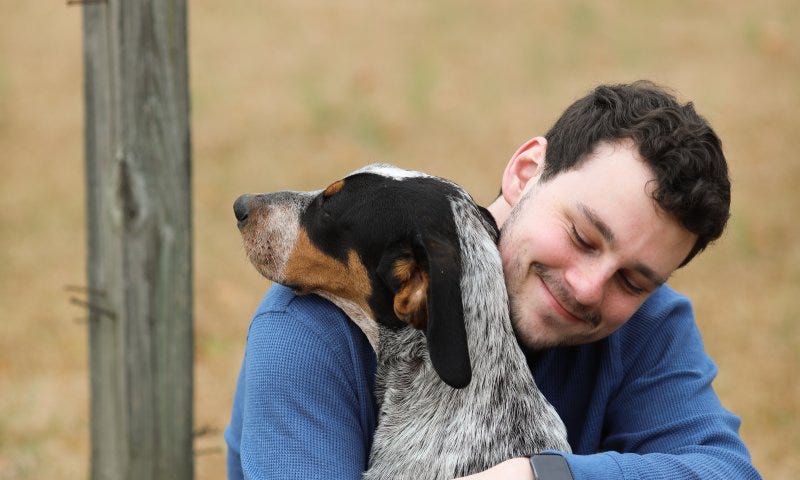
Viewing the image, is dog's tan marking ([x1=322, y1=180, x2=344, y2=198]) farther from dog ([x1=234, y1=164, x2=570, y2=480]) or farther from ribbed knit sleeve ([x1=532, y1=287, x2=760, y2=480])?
ribbed knit sleeve ([x1=532, y1=287, x2=760, y2=480])

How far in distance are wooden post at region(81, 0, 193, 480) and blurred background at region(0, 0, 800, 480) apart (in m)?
1.48

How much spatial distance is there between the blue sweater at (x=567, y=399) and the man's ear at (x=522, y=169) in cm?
52

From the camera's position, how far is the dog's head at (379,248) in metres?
2.82

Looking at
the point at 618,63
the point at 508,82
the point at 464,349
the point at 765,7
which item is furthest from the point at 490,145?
the point at 464,349

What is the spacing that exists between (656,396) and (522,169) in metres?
0.85

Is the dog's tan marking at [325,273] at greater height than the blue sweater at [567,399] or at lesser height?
greater

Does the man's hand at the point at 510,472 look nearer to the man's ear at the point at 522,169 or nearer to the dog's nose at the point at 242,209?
the man's ear at the point at 522,169

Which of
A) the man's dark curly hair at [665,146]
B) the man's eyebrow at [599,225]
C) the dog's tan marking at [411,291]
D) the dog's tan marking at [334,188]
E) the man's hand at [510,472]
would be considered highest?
the man's dark curly hair at [665,146]

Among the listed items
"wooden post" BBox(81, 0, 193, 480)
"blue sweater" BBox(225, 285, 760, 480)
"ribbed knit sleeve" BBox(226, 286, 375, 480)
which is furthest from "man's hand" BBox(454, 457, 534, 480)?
"wooden post" BBox(81, 0, 193, 480)

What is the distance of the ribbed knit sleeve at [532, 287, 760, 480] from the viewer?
3312 millimetres

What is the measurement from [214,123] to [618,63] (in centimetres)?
463

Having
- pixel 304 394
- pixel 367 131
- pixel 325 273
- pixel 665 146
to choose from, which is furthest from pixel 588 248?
pixel 367 131

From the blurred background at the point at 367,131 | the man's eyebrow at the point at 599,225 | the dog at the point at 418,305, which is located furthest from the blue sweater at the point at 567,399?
the blurred background at the point at 367,131

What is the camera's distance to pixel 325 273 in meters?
3.20
